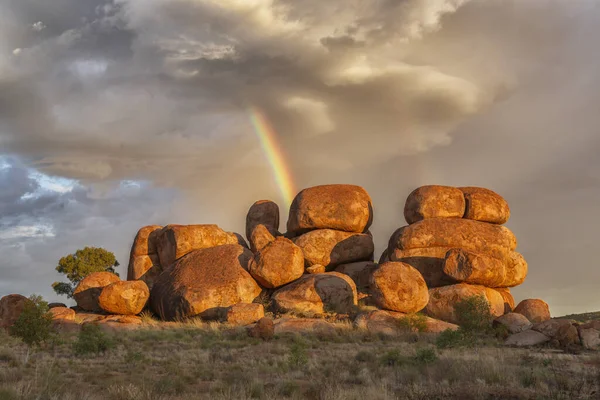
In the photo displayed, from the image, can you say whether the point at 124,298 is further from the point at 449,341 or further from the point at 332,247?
the point at 449,341

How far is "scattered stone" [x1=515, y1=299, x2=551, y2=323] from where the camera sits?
38.9 m

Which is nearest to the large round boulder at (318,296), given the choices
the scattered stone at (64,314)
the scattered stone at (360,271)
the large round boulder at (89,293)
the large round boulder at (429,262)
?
the scattered stone at (360,271)

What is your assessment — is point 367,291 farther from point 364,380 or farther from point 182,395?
point 182,395

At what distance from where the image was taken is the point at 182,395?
14117mm

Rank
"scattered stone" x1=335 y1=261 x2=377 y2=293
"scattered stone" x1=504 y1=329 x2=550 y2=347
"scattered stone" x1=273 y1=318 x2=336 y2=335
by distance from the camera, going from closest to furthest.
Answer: "scattered stone" x1=504 y1=329 x2=550 y2=347, "scattered stone" x1=273 y1=318 x2=336 y2=335, "scattered stone" x1=335 y1=261 x2=377 y2=293

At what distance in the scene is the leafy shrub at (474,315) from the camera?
30127 millimetres

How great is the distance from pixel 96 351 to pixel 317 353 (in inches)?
350

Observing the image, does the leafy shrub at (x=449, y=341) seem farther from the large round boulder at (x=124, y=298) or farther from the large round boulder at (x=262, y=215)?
the large round boulder at (x=262, y=215)

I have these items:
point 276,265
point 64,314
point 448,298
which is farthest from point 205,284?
point 448,298

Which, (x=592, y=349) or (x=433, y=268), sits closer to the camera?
(x=592, y=349)

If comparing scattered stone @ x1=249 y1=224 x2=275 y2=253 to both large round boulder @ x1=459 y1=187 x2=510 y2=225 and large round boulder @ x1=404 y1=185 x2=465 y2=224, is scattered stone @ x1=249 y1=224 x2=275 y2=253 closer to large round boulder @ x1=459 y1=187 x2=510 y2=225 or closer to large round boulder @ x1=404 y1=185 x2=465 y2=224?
large round boulder @ x1=404 y1=185 x2=465 y2=224

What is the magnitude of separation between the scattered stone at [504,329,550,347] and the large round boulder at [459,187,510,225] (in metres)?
13.1

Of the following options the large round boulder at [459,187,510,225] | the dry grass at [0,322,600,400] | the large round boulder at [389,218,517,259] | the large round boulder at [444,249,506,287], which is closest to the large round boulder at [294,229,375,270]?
the large round boulder at [389,218,517,259]

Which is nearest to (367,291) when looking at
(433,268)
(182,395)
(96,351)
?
(433,268)
